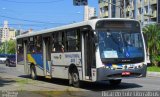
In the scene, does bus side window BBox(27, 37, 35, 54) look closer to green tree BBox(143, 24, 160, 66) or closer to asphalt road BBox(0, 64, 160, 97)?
asphalt road BBox(0, 64, 160, 97)

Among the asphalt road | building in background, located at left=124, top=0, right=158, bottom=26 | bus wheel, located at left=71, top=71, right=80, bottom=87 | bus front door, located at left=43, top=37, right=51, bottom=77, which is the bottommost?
the asphalt road

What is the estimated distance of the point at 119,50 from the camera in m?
17.7

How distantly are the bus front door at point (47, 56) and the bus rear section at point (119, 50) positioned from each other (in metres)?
5.61

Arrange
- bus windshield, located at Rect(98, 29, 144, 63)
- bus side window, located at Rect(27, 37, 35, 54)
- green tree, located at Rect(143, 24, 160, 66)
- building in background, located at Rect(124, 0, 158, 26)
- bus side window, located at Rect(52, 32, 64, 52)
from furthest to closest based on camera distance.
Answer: building in background, located at Rect(124, 0, 158, 26) < green tree, located at Rect(143, 24, 160, 66) < bus side window, located at Rect(27, 37, 35, 54) < bus side window, located at Rect(52, 32, 64, 52) < bus windshield, located at Rect(98, 29, 144, 63)

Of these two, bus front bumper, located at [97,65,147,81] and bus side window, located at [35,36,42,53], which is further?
bus side window, located at [35,36,42,53]

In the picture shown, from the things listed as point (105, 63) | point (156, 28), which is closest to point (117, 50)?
point (105, 63)

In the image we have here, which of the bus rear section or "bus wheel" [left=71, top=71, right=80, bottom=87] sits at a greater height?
the bus rear section

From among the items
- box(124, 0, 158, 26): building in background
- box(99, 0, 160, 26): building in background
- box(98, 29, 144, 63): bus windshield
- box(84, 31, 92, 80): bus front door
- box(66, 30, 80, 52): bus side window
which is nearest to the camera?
box(98, 29, 144, 63): bus windshield

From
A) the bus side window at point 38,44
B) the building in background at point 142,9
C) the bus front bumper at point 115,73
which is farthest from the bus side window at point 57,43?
the building in background at point 142,9

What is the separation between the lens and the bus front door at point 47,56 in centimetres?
2279

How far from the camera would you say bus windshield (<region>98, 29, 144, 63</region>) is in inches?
687

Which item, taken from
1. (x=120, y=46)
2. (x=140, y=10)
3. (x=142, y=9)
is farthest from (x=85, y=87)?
(x=140, y=10)

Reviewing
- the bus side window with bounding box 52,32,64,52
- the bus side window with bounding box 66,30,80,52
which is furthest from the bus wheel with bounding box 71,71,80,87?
the bus side window with bounding box 52,32,64,52

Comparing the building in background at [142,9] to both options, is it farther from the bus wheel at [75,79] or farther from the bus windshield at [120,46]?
the bus windshield at [120,46]
